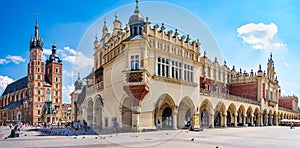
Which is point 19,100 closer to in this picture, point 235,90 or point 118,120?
point 235,90

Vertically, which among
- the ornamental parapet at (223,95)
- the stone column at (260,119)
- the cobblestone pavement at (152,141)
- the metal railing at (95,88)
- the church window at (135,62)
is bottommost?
the stone column at (260,119)

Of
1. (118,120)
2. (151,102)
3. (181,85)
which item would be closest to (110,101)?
(118,120)

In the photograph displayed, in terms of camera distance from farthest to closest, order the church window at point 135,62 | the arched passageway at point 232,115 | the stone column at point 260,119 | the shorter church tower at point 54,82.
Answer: the shorter church tower at point 54,82 < the stone column at point 260,119 < the arched passageway at point 232,115 < the church window at point 135,62

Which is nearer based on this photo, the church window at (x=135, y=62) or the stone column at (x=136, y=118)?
the church window at (x=135, y=62)

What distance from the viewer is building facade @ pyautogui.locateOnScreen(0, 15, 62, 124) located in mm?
117250

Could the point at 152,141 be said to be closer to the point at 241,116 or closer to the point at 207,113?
the point at 207,113


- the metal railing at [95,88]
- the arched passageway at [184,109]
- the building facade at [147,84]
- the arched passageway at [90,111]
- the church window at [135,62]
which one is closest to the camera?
the building facade at [147,84]

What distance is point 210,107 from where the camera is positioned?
4238 cm

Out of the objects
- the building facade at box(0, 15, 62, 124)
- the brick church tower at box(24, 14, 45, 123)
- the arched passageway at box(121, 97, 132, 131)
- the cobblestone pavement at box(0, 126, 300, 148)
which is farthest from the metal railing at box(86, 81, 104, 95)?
the brick church tower at box(24, 14, 45, 123)

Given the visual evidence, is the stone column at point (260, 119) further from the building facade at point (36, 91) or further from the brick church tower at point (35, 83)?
the brick church tower at point (35, 83)

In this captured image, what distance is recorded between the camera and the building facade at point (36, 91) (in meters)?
117

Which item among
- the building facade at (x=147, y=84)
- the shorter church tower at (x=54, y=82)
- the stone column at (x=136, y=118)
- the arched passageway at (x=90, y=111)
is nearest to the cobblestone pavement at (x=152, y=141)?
the building facade at (x=147, y=84)

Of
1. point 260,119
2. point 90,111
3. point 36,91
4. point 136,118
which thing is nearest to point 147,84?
point 136,118

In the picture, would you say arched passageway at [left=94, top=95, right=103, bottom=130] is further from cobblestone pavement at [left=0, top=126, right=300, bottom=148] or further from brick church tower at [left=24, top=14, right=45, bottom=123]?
brick church tower at [left=24, top=14, right=45, bottom=123]
